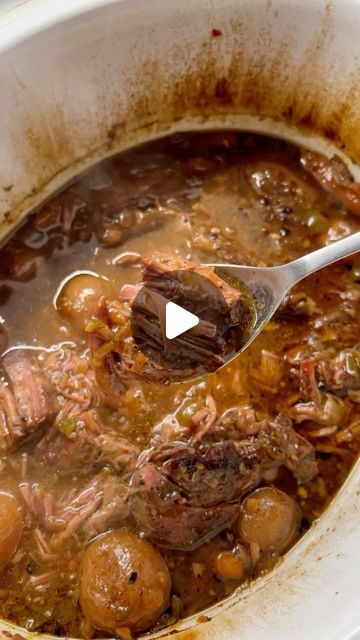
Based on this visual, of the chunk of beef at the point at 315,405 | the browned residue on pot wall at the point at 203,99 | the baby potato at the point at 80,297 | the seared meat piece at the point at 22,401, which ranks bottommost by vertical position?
the chunk of beef at the point at 315,405

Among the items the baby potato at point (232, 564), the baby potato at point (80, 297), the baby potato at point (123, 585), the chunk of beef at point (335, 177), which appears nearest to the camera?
the baby potato at point (123, 585)

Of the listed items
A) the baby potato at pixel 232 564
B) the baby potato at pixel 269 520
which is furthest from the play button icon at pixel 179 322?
the baby potato at pixel 232 564

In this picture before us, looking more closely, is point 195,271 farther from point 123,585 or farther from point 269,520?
point 123,585

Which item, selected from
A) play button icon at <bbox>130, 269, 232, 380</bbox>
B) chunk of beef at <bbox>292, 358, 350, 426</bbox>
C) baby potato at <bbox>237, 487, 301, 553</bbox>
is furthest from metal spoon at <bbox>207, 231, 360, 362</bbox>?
baby potato at <bbox>237, 487, 301, 553</bbox>

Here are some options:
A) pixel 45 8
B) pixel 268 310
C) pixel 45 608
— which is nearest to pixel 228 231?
pixel 268 310

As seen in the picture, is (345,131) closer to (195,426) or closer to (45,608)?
(195,426)

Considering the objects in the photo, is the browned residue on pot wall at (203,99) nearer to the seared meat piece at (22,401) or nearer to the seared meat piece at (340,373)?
the seared meat piece at (22,401)

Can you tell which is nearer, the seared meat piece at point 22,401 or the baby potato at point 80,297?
the seared meat piece at point 22,401
